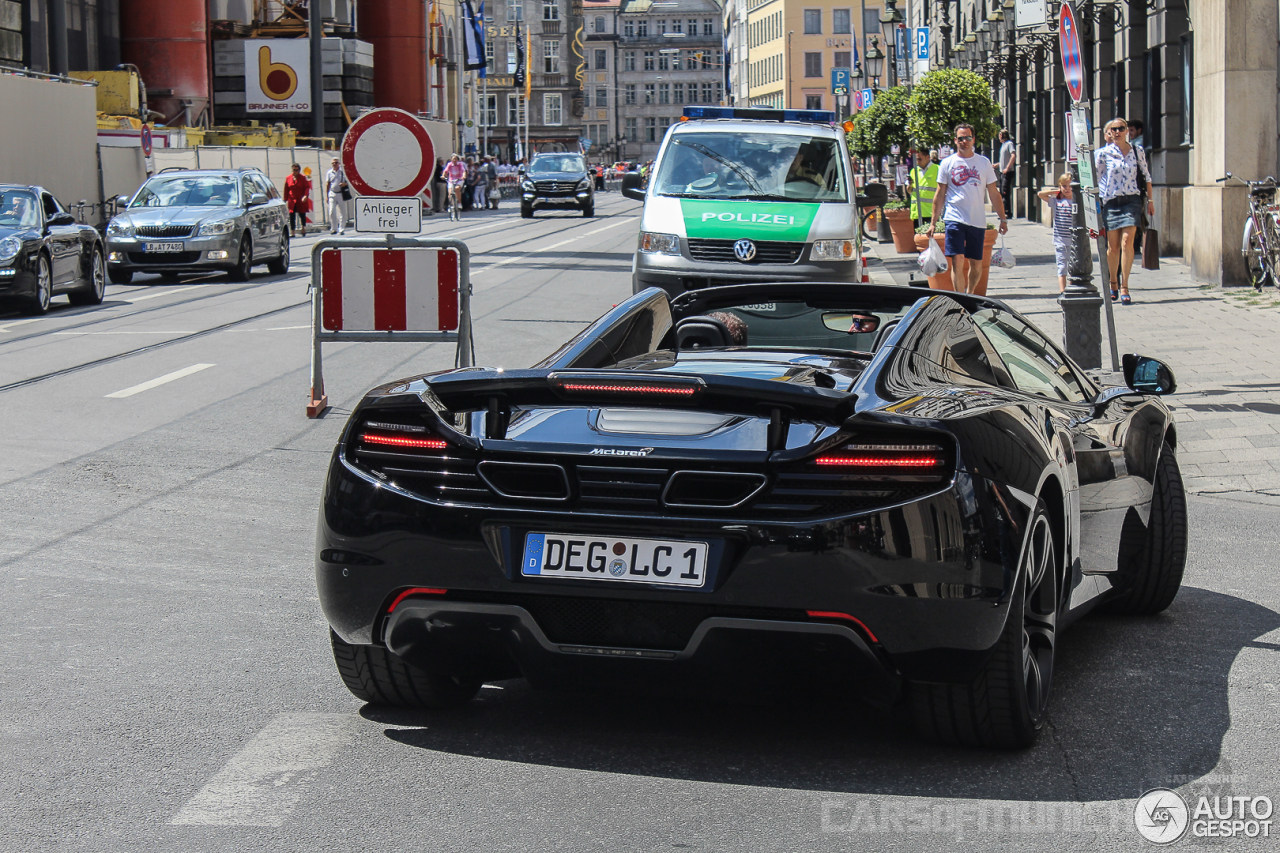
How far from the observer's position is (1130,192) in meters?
17.8

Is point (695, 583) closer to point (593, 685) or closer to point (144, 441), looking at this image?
point (593, 685)

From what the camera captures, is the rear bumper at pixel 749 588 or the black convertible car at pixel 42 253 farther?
the black convertible car at pixel 42 253

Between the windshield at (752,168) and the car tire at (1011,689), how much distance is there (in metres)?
11.8

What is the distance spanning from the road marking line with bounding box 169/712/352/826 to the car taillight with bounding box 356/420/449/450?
31.0 inches

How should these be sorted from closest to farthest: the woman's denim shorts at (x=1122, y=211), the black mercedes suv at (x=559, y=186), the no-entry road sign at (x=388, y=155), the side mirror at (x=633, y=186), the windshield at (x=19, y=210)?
the no-entry road sign at (x=388, y=155)
the side mirror at (x=633, y=186)
the woman's denim shorts at (x=1122, y=211)
the windshield at (x=19, y=210)
the black mercedes suv at (x=559, y=186)

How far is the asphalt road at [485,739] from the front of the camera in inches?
147

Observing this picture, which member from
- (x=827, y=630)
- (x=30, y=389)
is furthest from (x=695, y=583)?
(x=30, y=389)

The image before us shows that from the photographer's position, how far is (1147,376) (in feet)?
18.3

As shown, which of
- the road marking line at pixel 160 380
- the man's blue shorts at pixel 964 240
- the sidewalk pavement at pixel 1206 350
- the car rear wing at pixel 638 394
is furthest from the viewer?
the man's blue shorts at pixel 964 240

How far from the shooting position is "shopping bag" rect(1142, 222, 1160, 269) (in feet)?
77.3

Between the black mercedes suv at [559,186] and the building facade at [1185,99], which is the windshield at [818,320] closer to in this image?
the building facade at [1185,99]

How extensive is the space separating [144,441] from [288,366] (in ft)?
13.1

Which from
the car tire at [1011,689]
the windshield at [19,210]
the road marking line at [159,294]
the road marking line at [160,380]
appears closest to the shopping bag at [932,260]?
the road marking line at [160,380]

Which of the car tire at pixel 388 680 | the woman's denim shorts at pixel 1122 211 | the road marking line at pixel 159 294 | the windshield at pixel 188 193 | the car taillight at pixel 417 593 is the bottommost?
the car tire at pixel 388 680
